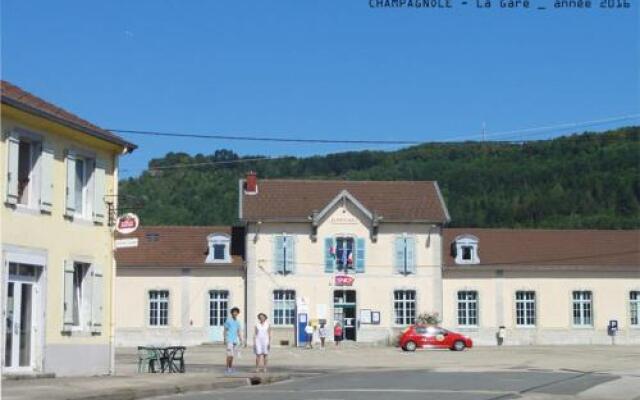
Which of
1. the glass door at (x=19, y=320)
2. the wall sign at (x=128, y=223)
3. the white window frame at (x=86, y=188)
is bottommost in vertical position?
the glass door at (x=19, y=320)

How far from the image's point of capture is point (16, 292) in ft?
71.4

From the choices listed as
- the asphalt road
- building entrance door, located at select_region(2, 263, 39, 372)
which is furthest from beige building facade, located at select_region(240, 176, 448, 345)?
A: building entrance door, located at select_region(2, 263, 39, 372)

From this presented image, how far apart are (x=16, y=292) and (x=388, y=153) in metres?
79.7

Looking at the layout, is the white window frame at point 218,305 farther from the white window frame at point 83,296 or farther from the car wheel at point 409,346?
the white window frame at point 83,296

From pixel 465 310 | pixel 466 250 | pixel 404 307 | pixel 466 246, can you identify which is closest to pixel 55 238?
pixel 404 307

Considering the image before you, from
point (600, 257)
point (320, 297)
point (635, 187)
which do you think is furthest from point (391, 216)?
point (635, 187)

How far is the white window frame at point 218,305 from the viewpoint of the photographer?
58781mm

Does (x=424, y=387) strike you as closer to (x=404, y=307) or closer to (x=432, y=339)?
(x=432, y=339)

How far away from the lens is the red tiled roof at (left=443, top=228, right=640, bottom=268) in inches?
2366

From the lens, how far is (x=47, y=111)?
22719mm

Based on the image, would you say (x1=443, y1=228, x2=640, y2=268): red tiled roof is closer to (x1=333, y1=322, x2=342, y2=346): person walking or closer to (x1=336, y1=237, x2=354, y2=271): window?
(x1=336, y1=237, x2=354, y2=271): window

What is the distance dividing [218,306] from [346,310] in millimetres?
7200

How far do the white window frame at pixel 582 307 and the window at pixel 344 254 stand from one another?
12901 millimetres

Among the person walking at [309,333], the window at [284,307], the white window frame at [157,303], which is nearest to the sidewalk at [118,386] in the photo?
the person walking at [309,333]
